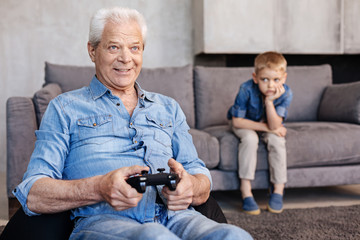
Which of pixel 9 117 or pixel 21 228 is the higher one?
pixel 9 117

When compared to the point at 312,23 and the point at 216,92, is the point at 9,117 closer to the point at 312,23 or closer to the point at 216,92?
the point at 216,92

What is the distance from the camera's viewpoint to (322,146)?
2367mm

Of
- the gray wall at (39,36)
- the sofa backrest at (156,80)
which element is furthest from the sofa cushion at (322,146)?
the gray wall at (39,36)

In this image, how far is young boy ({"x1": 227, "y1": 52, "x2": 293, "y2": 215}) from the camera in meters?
2.26

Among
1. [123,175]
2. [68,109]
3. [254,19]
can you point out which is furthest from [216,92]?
[123,175]

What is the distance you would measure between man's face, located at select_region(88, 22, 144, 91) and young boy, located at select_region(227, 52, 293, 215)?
3.87 feet

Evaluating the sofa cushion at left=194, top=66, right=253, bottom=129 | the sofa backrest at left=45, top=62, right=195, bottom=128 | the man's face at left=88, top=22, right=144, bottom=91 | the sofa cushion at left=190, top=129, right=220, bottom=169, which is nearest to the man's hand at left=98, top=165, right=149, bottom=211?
the man's face at left=88, top=22, right=144, bottom=91

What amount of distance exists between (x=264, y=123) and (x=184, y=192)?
4.98 ft

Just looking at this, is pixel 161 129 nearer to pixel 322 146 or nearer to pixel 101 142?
pixel 101 142

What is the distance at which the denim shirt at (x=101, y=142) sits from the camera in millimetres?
1045

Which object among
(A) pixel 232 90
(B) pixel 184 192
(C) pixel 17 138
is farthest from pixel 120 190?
(A) pixel 232 90

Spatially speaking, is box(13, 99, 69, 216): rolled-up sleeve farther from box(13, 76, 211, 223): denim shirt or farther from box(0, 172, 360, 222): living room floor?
box(0, 172, 360, 222): living room floor

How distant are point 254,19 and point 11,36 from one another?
2.31m

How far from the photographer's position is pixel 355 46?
12.7ft
